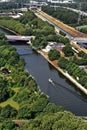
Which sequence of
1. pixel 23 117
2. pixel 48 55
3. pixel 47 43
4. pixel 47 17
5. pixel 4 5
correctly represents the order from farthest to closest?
pixel 4 5
pixel 47 17
pixel 47 43
pixel 48 55
pixel 23 117

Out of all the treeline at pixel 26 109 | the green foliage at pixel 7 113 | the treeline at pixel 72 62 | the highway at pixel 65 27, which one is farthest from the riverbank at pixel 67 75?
the highway at pixel 65 27

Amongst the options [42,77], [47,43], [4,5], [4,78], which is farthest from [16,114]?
[4,5]

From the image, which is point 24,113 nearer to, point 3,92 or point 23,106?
point 23,106

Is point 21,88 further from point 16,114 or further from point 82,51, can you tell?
point 82,51

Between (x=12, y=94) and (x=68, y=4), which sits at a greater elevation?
(x=12, y=94)

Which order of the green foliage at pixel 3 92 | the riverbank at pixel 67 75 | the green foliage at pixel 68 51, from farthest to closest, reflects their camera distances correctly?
the green foliage at pixel 68 51 < the riverbank at pixel 67 75 < the green foliage at pixel 3 92

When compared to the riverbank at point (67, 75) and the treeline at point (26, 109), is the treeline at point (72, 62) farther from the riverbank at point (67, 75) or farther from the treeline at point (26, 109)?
the treeline at point (26, 109)

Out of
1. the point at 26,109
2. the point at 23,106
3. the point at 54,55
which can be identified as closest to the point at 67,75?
the point at 54,55
